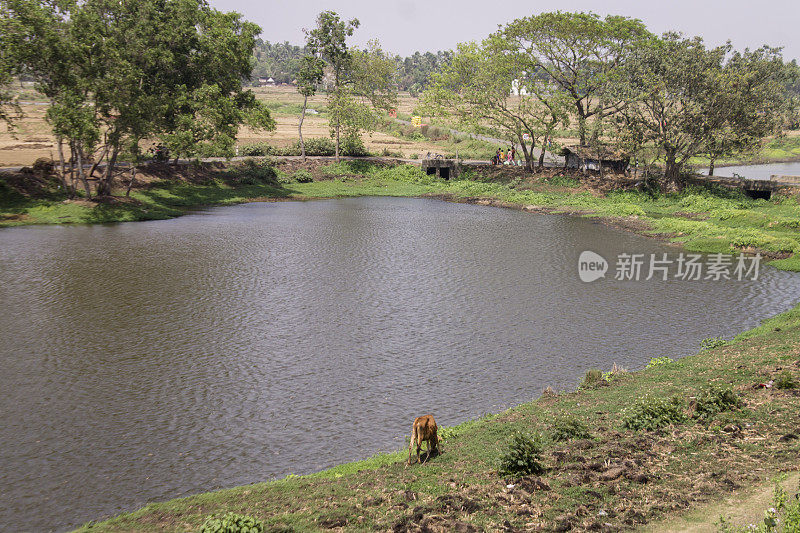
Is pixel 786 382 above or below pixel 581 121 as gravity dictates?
below

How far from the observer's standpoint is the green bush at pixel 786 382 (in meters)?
17.2

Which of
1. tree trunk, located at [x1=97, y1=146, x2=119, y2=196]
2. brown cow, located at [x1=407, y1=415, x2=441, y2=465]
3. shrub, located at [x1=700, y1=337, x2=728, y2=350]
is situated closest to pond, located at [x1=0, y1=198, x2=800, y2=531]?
shrub, located at [x1=700, y1=337, x2=728, y2=350]

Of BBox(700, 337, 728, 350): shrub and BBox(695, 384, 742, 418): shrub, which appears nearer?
BBox(695, 384, 742, 418): shrub

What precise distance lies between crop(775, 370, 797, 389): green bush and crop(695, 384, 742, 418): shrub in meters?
1.70

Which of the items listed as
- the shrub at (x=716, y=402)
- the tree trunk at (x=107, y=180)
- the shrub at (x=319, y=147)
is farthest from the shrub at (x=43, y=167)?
the shrub at (x=716, y=402)

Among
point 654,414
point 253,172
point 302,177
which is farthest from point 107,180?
point 654,414

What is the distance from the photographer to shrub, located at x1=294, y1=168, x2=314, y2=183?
3027 inches

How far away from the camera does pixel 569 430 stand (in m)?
15.7

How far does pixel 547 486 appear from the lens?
12930 millimetres

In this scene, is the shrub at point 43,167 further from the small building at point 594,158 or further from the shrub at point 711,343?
the small building at point 594,158

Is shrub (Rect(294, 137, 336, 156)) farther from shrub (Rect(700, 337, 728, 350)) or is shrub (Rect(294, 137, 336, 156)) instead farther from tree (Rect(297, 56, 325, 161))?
shrub (Rect(700, 337, 728, 350))

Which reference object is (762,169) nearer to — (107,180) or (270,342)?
(107,180)

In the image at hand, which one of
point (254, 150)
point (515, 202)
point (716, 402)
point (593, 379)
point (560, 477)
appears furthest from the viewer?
point (254, 150)

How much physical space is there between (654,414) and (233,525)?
1095cm
